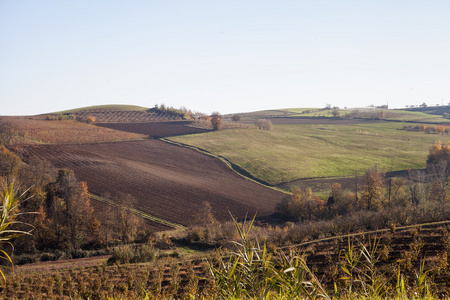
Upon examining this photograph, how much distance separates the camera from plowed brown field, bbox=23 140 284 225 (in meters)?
56.1

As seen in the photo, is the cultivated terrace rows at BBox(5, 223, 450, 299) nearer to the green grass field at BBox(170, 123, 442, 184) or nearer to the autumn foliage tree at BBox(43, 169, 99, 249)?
the autumn foliage tree at BBox(43, 169, 99, 249)

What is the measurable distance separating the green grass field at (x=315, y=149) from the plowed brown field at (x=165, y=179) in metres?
7.99

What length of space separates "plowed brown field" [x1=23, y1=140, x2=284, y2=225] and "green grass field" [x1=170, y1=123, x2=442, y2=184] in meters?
7.99

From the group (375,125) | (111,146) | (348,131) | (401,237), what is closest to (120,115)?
(111,146)

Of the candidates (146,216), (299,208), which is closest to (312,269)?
(299,208)

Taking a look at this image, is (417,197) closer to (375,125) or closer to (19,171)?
(19,171)

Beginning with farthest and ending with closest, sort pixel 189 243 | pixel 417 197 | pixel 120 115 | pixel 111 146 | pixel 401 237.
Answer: pixel 120 115, pixel 111 146, pixel 417 197, pixel 189 243, pixel 401 237

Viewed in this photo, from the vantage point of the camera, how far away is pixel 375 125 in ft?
Result: 480

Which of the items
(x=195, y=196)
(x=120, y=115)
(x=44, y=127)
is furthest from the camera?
(x=120, y=115)

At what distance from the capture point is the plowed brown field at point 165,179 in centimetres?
5609

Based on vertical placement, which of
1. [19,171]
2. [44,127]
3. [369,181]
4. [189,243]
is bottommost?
[189,243]

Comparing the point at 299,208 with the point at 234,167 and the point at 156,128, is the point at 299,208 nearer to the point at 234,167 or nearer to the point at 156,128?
the point at 234,167

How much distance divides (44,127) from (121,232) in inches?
2635

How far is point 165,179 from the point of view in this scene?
68938mm
